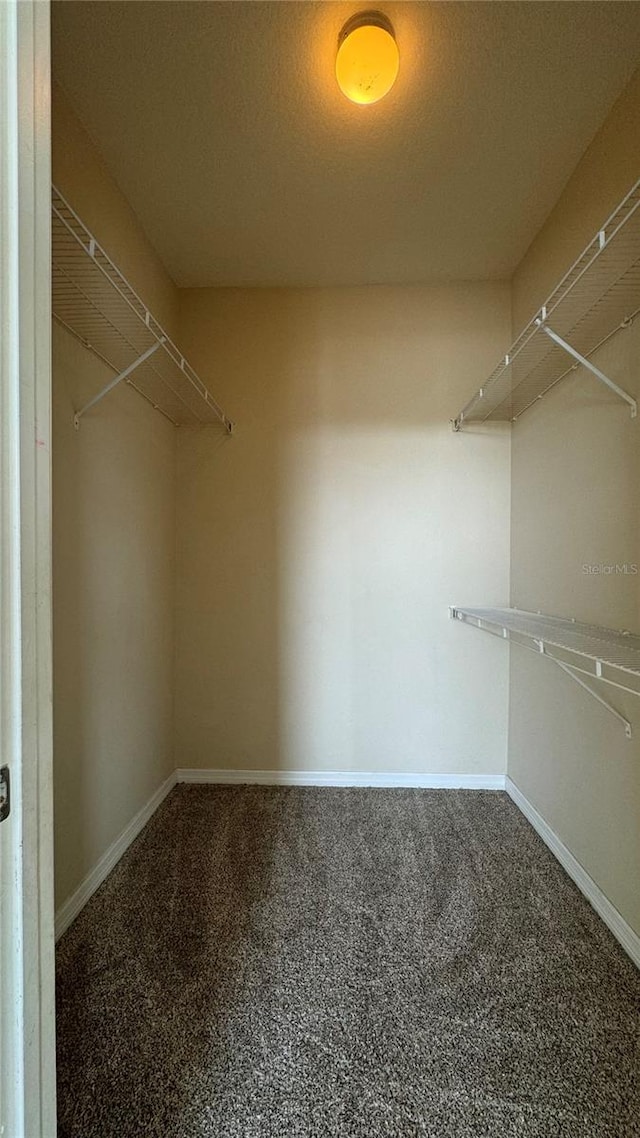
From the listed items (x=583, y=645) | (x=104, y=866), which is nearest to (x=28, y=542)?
(x=583, y=645)

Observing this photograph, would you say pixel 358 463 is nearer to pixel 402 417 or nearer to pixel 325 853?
pixel 402 417

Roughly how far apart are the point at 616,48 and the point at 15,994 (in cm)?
246

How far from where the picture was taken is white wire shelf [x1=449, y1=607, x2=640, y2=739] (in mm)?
1172

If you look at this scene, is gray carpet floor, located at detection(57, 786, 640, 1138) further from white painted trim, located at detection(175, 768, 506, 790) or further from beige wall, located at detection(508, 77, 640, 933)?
white painted trim, located at detection(175, 768, 506, 790)

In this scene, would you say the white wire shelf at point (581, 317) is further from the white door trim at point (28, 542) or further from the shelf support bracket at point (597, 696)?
the white door trim at point (28, 542)

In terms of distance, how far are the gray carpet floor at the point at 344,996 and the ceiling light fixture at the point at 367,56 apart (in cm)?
247

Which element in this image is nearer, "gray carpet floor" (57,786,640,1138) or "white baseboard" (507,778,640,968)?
"gray carpet floor" (57,786,640,1138)

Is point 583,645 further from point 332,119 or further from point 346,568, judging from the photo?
point 332,119

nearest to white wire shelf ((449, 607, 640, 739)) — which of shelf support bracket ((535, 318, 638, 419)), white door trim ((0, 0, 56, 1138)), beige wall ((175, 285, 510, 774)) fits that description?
beige wall ((175, 285, 510, 774))

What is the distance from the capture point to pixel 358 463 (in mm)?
2475

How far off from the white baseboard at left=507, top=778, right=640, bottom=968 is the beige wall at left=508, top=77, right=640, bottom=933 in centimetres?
3

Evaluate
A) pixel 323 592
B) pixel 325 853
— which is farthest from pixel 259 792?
pixel 323 592

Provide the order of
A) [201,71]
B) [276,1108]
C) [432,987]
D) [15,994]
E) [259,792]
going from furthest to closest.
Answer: [259,792], [201,71], [432,987], [276,1108], [15,994]

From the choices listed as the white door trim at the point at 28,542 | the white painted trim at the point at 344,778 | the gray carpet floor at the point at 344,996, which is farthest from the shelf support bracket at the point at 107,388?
the white painted trim at the point at 344,778
